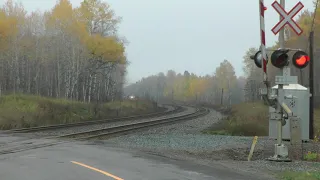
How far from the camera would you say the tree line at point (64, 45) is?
50688 mm

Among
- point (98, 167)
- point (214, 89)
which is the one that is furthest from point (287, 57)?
point (214, 89)

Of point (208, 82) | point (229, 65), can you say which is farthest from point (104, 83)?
point (208, 82)

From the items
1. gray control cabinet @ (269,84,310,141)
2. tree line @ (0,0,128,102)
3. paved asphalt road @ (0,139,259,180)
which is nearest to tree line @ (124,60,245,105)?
tree line @ (0,0,128,102)

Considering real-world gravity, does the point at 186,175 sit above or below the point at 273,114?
below

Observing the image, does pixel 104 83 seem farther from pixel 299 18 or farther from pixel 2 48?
pixel 299 18

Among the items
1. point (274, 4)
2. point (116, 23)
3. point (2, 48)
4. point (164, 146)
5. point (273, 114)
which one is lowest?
point (164, 146)

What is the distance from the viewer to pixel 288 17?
11891 mm

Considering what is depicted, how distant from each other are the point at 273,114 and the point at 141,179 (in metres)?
5.65

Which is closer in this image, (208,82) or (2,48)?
(2,48)

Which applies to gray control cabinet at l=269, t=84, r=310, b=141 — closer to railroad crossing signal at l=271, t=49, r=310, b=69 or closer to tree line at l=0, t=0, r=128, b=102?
railroad crossing signal at l=271, t=49, r=310, b=69

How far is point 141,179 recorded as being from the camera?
8.63 meters

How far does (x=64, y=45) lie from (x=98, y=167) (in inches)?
1770

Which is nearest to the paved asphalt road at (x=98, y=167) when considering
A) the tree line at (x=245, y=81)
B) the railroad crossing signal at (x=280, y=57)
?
the railroad crossing signal at (x=280, y=57)

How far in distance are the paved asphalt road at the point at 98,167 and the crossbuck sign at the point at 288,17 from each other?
16.3ft
